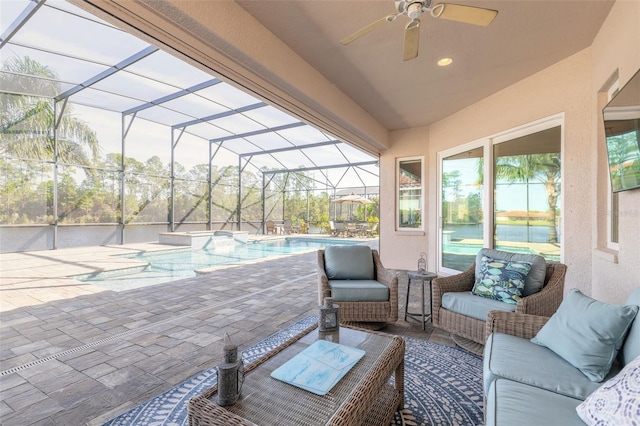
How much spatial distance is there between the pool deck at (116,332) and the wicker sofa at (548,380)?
114cm

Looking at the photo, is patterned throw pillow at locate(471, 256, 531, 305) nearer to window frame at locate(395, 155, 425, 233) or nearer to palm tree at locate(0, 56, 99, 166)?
window frame at locate(395, 155, 425, 233)

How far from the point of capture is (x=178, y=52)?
2406 mm

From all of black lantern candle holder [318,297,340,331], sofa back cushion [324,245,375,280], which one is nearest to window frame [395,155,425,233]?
sofa back cushion [324,245,375,280]

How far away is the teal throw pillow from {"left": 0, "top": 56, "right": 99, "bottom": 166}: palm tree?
9.42 m

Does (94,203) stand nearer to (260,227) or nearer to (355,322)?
(260,227)

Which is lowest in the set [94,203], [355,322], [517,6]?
[355,322]

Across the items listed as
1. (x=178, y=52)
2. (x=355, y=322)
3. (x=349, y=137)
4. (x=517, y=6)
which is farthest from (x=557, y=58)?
(x=178, y=52)

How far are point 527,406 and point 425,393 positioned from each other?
87cm

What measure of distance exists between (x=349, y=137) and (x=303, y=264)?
121 inches

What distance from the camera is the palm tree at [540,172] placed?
3568 mm

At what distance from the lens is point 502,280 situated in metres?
2.62

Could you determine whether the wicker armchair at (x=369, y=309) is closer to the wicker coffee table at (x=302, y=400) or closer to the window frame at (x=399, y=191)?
the wicker coffee table at (x=302, y=400)

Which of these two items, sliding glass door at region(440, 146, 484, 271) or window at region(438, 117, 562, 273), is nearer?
window at region(438, 117, 562, 273)

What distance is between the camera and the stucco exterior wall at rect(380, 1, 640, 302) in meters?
2.27
